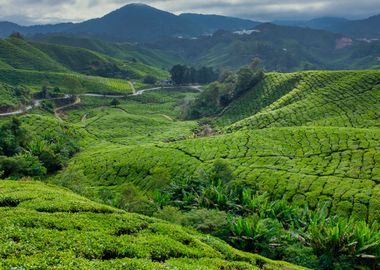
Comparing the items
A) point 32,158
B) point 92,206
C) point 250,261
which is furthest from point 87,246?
point 32,158

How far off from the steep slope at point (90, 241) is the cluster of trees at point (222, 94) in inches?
4164

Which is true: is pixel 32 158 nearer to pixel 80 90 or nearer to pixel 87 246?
pixel 87 246

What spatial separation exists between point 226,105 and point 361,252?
103551 mm

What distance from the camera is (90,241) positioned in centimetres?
2011

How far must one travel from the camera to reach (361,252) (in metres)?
30.2

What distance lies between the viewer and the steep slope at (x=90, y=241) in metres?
17.4

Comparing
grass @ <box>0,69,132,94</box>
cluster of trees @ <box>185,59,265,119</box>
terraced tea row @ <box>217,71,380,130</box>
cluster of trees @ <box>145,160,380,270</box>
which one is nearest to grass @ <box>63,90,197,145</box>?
cluster of trees @ <box>185,59,265,119</box>

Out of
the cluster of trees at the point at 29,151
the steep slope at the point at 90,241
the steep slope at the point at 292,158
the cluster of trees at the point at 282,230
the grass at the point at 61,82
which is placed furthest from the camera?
the grass at the point at 61,82

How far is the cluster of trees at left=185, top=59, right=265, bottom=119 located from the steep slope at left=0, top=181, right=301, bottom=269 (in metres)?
106

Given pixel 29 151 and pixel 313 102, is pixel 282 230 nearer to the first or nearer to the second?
pixel 29 151

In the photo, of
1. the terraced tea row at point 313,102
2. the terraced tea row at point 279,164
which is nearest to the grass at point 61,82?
the terraced tea row at point 313,102

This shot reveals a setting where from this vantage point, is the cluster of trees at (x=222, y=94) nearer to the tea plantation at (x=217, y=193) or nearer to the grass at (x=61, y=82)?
the tea plantation at (x=217, y=193)

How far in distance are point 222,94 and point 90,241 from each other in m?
117

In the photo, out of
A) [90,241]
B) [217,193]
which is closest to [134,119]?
[217,193]
